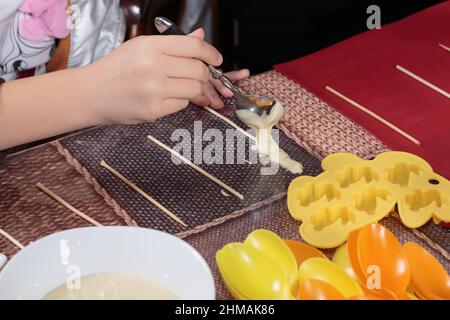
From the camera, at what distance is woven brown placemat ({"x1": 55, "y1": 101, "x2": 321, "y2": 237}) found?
905mm

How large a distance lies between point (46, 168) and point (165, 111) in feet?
0.57

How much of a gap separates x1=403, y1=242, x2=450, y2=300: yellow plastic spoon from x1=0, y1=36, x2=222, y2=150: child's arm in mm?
341

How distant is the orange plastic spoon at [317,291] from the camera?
72cm

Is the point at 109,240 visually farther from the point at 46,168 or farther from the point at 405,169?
the point at 405,169

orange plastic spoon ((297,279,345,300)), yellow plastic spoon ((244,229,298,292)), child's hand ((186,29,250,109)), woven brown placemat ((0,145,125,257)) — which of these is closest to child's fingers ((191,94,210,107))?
child's hand ((186,29,250,109))

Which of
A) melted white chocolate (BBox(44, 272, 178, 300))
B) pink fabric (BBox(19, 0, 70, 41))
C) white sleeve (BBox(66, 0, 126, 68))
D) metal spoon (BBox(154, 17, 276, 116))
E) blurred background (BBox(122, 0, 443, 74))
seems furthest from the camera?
blurred background (BBox(122, 0, 443, 74))

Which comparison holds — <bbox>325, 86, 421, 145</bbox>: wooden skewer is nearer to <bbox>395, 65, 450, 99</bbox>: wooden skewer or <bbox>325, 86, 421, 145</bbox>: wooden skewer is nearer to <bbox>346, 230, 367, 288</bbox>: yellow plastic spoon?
<bbox>395, 65, 450, 99</bbox>: wooden skewer

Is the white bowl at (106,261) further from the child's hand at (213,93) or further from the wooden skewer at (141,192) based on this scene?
the child's hand at (213,93)

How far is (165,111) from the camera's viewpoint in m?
0.94

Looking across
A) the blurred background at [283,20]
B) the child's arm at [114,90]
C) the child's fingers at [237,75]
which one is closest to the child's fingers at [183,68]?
the child's arm at [114,90]

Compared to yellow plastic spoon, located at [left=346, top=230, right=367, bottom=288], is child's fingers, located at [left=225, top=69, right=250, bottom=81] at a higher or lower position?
higher
